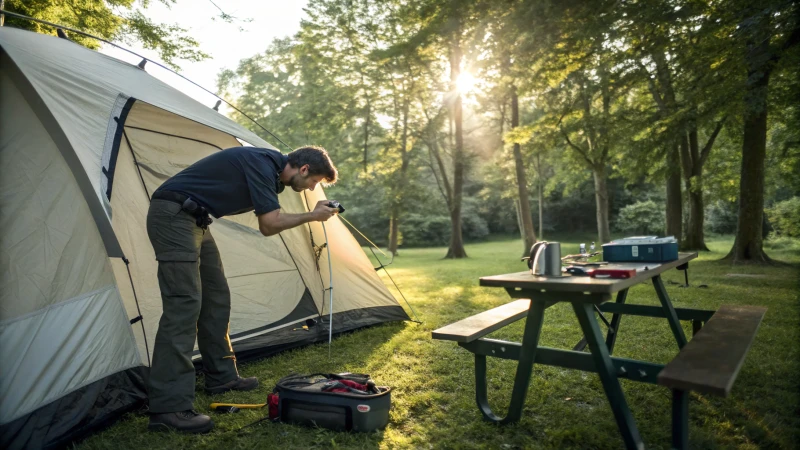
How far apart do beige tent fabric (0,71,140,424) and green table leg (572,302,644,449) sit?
2681 millimetres

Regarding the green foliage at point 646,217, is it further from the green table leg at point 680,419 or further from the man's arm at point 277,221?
the man's arm at point 277,221

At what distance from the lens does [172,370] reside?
258cm

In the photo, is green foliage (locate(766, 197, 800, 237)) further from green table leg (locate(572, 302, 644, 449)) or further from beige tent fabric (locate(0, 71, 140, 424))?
beige tent fabric (locate(0, 71, 140, 424))

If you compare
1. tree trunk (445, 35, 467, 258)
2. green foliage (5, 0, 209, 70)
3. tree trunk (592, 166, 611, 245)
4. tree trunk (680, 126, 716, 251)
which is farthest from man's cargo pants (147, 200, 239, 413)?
tree trunk (592, 166, 611, 245)

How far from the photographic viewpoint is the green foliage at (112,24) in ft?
16.5

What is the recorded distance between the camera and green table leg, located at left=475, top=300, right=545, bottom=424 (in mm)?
2354

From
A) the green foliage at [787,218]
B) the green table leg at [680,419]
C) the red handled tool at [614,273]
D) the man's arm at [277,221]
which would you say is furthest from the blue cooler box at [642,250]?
the green foliage at [787,218]

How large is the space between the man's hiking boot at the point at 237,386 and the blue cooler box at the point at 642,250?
257 centimetres

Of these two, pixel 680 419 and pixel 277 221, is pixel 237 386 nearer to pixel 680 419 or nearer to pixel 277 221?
pixel 277 221

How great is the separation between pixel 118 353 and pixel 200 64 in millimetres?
5865

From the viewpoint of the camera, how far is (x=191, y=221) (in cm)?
271

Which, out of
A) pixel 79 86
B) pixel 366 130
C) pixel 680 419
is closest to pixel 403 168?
pixel 366 130

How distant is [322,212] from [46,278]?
1.58 meters

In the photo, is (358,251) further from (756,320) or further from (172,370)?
(756,320)
